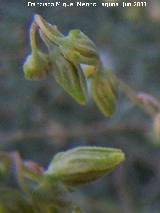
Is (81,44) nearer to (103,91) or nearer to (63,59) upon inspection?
(63,59)

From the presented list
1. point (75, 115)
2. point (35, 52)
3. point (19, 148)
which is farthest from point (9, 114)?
point (35, 52)

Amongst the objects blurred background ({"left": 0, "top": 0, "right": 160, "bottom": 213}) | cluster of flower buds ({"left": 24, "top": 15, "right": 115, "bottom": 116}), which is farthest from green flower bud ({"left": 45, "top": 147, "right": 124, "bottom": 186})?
blurred background ({"left": 0, "top": 0, "right": 160, "bottom": 213})

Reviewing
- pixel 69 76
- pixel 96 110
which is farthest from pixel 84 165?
pixel 96 110

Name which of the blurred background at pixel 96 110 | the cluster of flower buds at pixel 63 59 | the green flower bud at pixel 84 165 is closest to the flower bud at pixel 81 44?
the cluster of flower buds at pixel 63 59

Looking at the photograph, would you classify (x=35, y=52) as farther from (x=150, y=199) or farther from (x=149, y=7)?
(x=149, y=7)

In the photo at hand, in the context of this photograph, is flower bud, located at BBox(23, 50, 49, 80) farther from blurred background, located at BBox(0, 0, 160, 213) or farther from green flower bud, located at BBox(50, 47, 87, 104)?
blurred background, located at BBox(0, 0, 160, 213)

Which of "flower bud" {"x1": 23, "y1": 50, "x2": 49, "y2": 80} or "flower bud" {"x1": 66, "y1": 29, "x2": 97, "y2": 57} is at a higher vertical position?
"flower bud" {"x1": 66, "y1": 29, "x2": 97, "y2": 57}

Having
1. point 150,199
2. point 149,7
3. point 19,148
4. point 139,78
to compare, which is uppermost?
point 149,7
